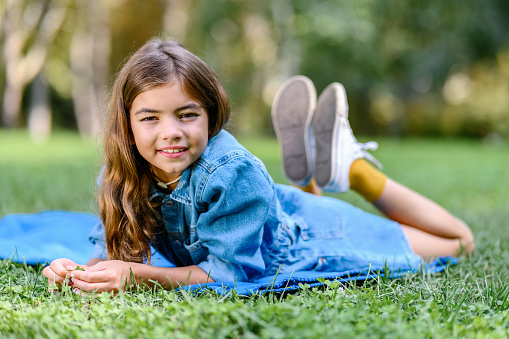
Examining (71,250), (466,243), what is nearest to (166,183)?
(71,250)

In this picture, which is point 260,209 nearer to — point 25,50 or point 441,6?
point 441,6

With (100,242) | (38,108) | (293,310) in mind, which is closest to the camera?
(293,310)

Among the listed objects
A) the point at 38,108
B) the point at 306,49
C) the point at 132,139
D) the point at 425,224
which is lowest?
the point at 425,224

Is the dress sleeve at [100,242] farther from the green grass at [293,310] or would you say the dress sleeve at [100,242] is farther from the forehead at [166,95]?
the forehead at [166,95]

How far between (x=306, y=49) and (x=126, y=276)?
50.5 feet

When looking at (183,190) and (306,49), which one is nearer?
(183,190)

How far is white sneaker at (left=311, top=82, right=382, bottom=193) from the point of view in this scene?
306 cm

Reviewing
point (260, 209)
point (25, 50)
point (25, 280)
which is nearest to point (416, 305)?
point (260, 209)

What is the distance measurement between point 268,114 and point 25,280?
19.4 meters

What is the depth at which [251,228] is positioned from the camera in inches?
80.8

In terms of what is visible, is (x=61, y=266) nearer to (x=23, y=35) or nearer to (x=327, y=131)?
(x=327, y=131)

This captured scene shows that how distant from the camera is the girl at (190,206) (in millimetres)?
2057

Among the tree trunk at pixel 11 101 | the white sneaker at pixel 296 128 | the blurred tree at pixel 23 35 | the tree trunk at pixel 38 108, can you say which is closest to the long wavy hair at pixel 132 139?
the white sneaker at pixel 296 128

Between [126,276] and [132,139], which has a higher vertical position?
[132,139]
